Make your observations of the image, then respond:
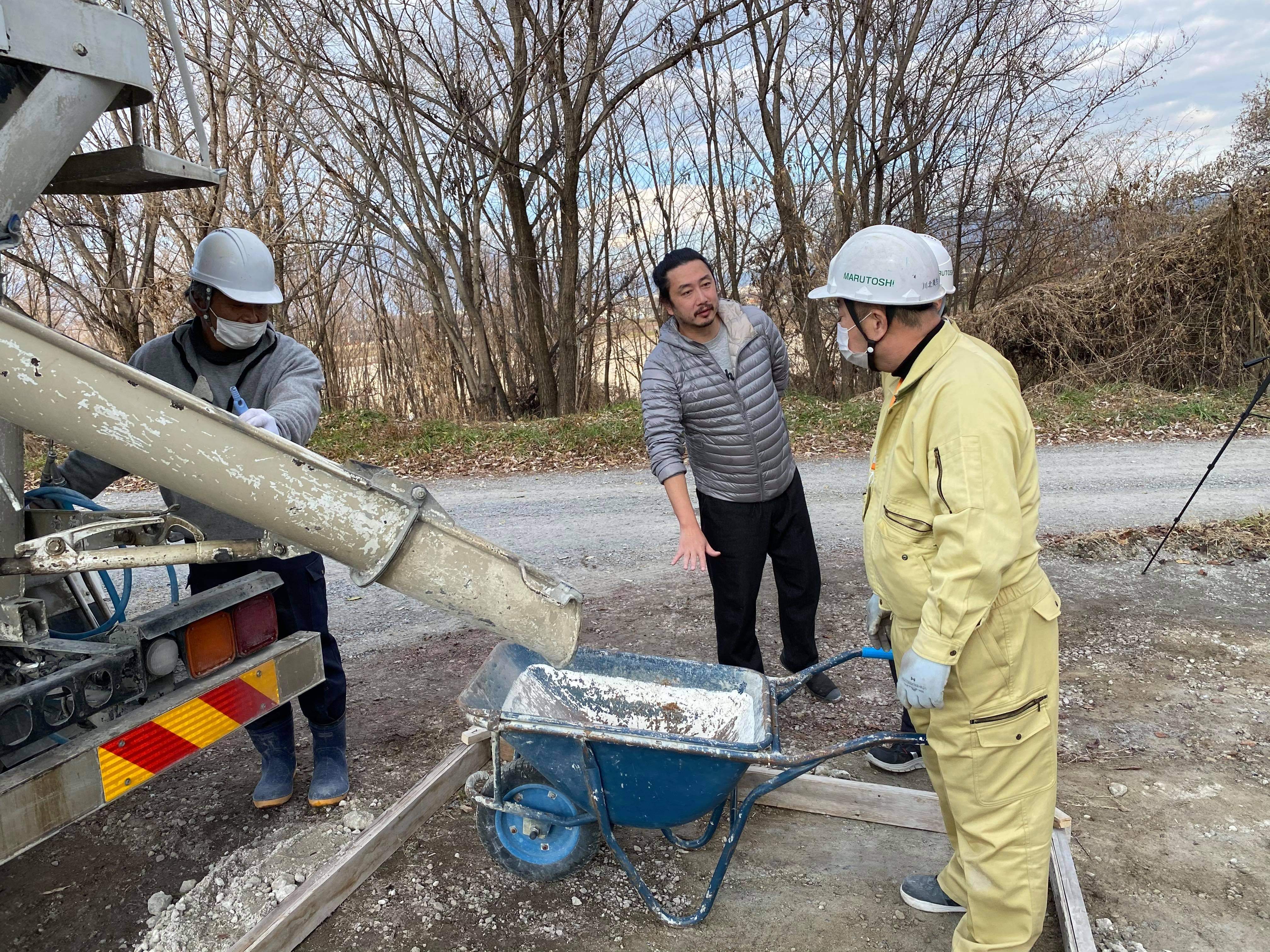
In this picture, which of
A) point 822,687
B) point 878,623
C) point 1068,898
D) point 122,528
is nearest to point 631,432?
point 822,687

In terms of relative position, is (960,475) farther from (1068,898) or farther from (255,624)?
(255,624)

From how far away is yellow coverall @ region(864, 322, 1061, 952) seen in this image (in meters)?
1.98

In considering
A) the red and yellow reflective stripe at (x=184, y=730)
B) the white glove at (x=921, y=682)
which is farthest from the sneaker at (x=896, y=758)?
the red and yellow reflective stripe at (x=184, y=730)

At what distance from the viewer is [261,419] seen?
2.48m

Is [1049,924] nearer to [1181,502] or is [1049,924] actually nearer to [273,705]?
[273,705]

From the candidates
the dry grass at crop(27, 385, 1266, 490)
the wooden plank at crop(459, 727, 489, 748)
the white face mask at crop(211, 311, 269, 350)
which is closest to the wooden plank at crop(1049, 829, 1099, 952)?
the wooden plank at crop(459, 727, 489, 748)

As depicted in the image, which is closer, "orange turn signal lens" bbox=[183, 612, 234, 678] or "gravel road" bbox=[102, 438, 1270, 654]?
"orange turn signal lens" bbox=[183, 612, 234, 678]

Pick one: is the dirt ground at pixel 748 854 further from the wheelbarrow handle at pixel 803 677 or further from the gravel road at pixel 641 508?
the gravel road at pixel 641 508

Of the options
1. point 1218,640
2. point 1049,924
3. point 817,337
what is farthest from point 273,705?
point 817,337

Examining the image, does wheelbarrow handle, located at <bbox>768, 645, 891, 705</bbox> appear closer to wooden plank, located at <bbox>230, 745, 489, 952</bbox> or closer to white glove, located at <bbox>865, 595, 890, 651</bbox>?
white glove, located at <bbox>865, 595, 890, 651</bbox>

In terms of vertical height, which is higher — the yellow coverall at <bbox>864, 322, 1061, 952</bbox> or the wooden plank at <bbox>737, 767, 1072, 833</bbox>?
the yellow coverall at <bbox>864, 322, 1061, 952</bbox>

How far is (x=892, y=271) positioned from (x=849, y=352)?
0.33 metres

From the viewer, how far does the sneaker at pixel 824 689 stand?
13.4 feet

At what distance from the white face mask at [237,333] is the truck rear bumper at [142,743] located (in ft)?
3.45
